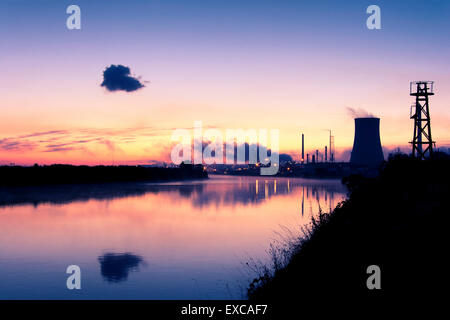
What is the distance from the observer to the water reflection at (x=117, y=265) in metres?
13.1

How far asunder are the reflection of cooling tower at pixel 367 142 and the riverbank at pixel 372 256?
80.4 meters

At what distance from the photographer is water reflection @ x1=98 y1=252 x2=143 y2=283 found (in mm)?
13109

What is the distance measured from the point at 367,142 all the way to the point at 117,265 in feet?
287

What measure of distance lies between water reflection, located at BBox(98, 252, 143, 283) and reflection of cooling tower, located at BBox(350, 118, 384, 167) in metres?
83.9

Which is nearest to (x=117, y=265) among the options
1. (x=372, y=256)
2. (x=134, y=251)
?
(x=134, y=251)

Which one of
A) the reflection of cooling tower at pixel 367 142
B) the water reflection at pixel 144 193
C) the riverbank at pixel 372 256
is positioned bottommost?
the water reflection at pixel 144 193

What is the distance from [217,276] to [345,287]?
5.87 m

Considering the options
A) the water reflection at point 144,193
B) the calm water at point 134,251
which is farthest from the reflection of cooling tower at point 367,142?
the calm water at point 134,251

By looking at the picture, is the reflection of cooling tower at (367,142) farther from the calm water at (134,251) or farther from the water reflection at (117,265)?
the water reflection at (117,265)

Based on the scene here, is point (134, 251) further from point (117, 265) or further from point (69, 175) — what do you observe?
point (69, 175)
